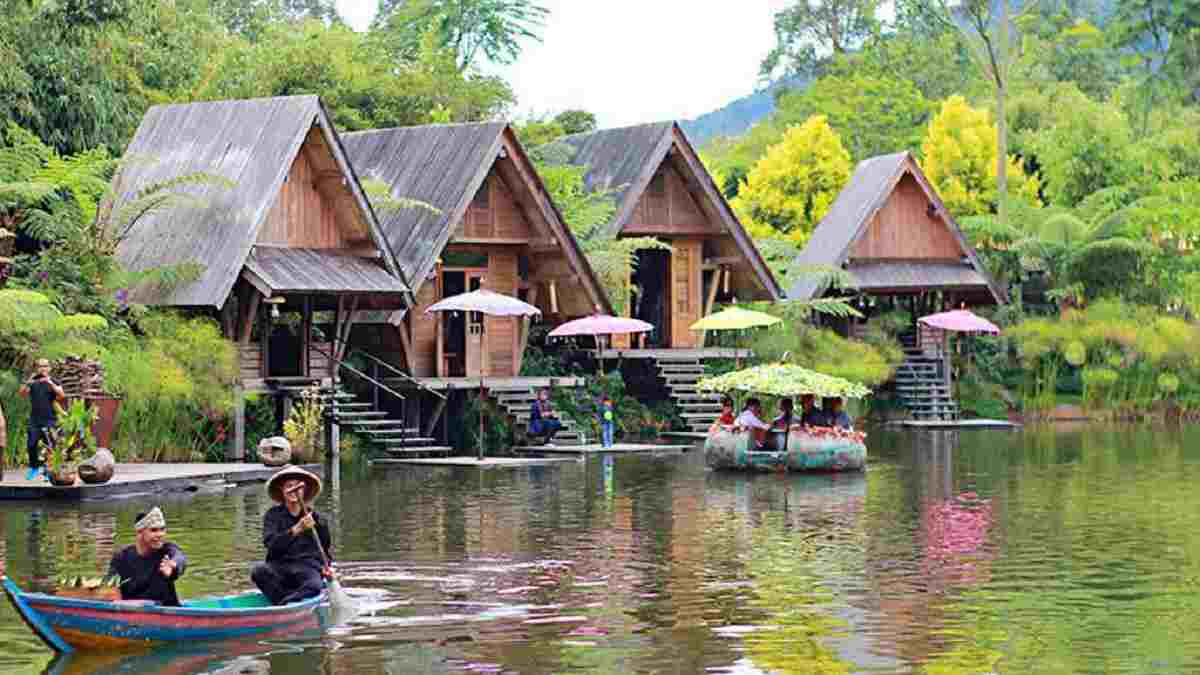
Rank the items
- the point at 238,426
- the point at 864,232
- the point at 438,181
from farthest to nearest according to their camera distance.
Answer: the point at 864,232 < the point at 438,181 < the point at 238,426

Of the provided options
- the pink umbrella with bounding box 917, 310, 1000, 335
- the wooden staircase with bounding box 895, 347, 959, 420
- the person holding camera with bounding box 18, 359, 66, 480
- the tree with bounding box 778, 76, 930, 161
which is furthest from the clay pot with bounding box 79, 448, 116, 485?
the tree with bounding box 778, 76, 930, 161

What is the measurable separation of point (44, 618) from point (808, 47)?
238ft

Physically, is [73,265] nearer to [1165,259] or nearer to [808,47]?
[1165,259]

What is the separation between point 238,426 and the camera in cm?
3353

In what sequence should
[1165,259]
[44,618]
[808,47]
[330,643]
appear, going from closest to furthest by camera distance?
[44,618] < [330,643] < [1165,259] < [808,47]

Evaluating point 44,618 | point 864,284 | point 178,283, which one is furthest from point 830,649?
point 864,284

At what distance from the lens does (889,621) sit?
17.5 m

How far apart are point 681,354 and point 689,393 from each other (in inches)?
42.6

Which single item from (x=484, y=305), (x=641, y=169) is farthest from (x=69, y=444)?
(x=641, y=169)

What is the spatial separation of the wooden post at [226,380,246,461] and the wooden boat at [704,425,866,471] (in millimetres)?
6875

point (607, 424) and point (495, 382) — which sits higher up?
point (495, 382)

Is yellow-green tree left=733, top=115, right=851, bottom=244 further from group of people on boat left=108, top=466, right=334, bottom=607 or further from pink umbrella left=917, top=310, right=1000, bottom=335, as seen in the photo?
group of people on boat left=108, top=466, right=334, bottom=607

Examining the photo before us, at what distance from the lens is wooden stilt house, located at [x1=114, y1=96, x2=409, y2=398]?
3441 cm

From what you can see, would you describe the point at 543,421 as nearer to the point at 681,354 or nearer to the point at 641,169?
the point at 681,354
